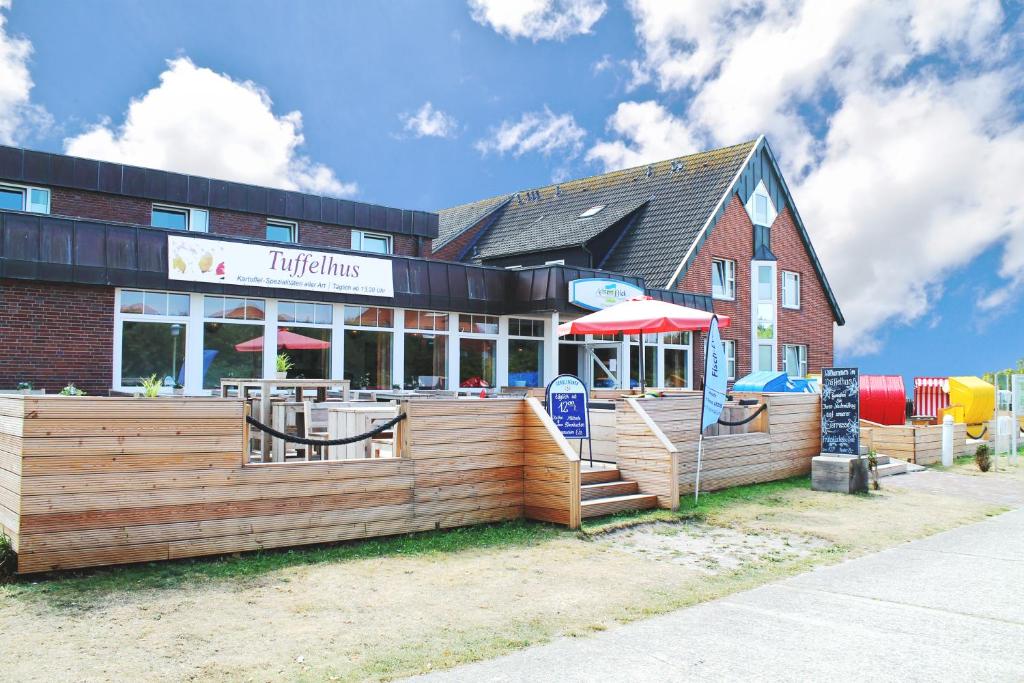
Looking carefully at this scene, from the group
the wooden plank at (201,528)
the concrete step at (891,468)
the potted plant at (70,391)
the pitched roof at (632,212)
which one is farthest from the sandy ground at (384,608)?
the pitched roof at (632,212)

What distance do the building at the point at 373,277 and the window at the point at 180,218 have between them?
1.4 inches

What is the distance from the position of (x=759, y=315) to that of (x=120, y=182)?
66.9 feet

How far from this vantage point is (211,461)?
7.07m

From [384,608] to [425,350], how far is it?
1310 centimetres

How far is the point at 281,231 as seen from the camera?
22328 millimetres

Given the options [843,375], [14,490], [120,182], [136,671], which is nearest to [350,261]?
[120,182]

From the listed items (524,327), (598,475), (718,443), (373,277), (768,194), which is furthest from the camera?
(768,194)

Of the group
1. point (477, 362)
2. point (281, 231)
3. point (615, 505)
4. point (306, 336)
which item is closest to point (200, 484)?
point (615, 505)

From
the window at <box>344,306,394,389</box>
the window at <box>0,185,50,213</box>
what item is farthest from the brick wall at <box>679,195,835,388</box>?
the window at <box>0,185,50,213</box>

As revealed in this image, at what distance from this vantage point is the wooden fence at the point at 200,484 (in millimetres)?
6426

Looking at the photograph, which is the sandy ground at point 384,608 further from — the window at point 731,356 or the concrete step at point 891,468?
the window at point 731,356

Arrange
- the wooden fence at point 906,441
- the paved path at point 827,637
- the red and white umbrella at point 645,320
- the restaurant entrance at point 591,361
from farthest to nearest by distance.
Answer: the restaurant entrance at point 591,361 < the wooden fence at point 906,441 < the red and white umbrella at point 645,320 < the paved path at point 827,637

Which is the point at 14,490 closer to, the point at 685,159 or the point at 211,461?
the point at 211,461

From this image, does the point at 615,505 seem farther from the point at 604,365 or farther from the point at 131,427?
the point at 604,365
